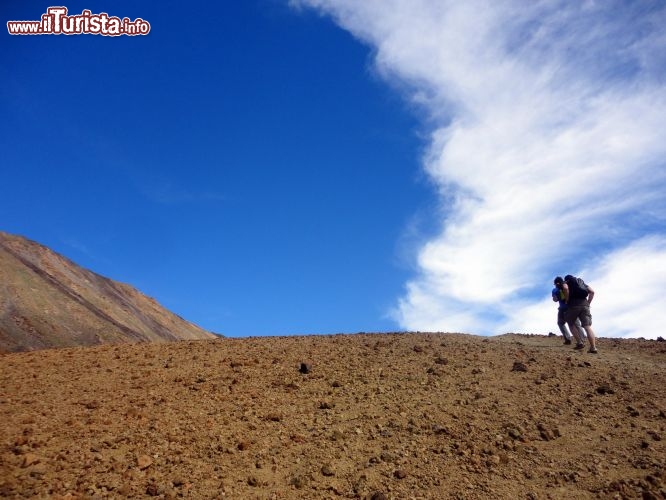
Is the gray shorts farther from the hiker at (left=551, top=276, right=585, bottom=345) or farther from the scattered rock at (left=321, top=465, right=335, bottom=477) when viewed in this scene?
the scattered rock at (left=321, top=465, right=335, bottom=477)

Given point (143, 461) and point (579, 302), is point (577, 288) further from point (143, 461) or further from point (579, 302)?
point (143, 461)

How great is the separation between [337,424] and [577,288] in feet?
25.0

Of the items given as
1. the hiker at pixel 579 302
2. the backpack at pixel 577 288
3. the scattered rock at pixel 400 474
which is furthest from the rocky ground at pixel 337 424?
the backpack at pixel 577 288

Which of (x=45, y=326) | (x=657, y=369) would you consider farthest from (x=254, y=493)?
(x=45, y=326)

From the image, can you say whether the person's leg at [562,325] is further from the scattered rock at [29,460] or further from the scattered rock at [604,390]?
the scattered rock at [29,460]

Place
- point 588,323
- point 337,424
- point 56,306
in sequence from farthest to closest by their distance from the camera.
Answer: point 56,306 → point 588,323 → point 337,424

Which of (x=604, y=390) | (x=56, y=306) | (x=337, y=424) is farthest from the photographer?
(x=56, y=306)

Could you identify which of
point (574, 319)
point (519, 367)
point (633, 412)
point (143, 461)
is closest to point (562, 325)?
point (574, 319)

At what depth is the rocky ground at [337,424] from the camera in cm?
630

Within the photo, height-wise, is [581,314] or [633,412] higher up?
[581,314]

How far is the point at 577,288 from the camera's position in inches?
495

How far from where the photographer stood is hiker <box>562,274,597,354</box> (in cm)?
1244

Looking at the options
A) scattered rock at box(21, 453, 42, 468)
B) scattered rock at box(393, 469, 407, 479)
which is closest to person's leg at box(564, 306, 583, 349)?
scattered rock at box(393, 469, 407, 479)

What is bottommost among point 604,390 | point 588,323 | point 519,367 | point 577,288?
point 604,390
